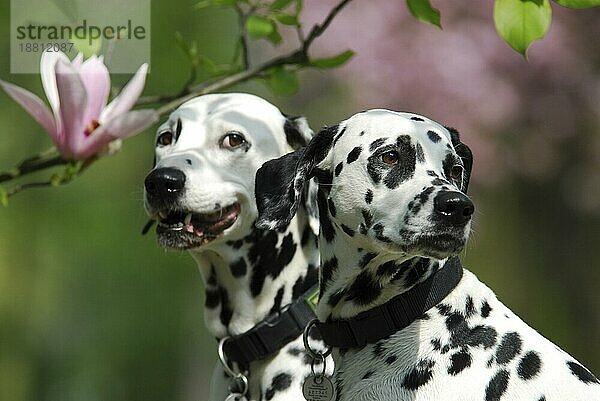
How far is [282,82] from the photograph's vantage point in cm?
432

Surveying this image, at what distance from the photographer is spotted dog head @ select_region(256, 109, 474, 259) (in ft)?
12.6

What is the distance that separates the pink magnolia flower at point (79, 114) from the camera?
2570 millimetres

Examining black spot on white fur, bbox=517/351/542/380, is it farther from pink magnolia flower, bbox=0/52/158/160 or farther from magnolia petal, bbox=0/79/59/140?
magnolia petal, bbox=0/79/59/140

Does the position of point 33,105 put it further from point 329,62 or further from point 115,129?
point 329,62

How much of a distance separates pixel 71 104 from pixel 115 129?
103 mm

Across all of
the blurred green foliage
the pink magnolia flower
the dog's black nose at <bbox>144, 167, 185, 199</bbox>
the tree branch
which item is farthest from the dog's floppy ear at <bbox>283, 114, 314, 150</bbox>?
the blurred green foliage

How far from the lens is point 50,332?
14.4 m

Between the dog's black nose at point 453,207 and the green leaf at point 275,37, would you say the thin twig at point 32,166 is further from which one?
the green leaf at point 275,37

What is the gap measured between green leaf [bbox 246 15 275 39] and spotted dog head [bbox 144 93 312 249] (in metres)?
0.74

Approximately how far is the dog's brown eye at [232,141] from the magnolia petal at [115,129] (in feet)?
7.74

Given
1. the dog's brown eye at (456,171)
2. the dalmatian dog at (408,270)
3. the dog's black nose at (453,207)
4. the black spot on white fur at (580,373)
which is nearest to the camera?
the dog's black nose at (453,207)

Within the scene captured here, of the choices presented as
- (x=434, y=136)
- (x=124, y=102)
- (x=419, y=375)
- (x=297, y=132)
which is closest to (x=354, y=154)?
(x=434, y=136)

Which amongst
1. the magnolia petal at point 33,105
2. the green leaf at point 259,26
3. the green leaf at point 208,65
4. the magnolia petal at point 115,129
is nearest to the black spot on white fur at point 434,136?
the green leaf at point 259,26

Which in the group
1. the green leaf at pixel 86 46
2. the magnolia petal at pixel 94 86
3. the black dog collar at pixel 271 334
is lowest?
the black dog collar at pixel 271 334
